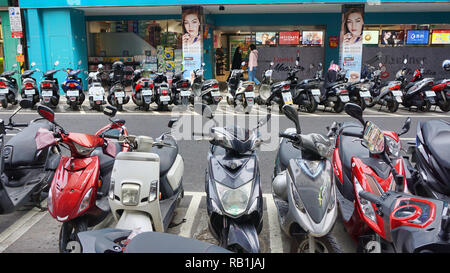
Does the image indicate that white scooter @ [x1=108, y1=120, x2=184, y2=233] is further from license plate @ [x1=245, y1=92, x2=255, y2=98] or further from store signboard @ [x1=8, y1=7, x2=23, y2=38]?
store signboard @ [x1=8, y1=7, x2=23, y2=38]

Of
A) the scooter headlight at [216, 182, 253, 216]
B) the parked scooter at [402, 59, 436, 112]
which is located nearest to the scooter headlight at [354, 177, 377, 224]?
the scooter headlight at [216, 182, 253, 216]

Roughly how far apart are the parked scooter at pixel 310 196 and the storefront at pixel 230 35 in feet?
39.9

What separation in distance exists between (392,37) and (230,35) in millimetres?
7303

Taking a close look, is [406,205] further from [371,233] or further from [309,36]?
[309,36]

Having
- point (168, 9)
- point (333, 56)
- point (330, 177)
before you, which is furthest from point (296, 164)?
point (333, 56)

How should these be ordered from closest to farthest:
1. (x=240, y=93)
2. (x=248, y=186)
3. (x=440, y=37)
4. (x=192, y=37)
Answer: (x=248, y=186) → (x=240, y=93) → (x=192, y=37) → (x=440, y=37)

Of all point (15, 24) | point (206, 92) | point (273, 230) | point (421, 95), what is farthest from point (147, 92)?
point (421, 95)

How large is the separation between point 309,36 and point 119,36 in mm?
8698

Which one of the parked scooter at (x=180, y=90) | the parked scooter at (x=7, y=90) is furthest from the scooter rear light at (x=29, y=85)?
the parked scooter at (x=180, y=90)

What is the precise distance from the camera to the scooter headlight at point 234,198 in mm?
2904

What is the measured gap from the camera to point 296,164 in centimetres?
297

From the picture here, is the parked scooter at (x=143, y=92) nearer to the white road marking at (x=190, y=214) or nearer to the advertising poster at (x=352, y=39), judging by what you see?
the white road marking at (x=190, y=214)

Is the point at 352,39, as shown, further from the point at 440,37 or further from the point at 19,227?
the point at 19,227

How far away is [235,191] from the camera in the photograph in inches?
118
